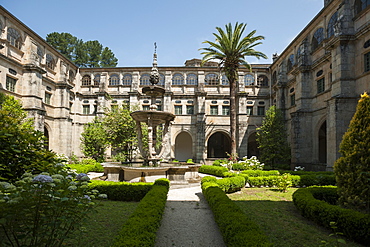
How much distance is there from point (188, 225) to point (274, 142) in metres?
19.1

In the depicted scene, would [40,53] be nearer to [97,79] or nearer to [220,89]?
[97,79]

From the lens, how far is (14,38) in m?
20.9

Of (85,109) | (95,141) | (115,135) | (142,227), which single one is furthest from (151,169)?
(85,109)

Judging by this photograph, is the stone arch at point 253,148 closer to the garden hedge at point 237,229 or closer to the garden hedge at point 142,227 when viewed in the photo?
the garden hedge at point 237,229

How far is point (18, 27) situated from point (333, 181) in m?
28.0

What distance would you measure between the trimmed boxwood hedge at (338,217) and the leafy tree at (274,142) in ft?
51.4

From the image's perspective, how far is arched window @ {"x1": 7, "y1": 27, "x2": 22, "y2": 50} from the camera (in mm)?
20352

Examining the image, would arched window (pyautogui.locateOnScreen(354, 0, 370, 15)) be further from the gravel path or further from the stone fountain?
the gravel path

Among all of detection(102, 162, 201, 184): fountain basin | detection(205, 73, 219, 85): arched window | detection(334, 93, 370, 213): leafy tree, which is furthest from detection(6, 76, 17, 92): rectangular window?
detection(334, 93, 370, 213): leafy tree

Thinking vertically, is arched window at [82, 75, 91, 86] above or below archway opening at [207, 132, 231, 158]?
above

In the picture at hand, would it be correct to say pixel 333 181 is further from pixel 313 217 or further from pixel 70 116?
pixel 70 116

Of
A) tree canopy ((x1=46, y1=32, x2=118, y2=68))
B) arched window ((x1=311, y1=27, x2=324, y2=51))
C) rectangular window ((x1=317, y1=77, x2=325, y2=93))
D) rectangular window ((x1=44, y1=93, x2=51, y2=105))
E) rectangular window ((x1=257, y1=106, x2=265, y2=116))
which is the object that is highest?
tree canopy ((x1=46, y1=32, x2=118, y2=68))

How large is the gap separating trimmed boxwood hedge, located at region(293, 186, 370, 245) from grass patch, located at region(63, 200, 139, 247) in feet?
18.9

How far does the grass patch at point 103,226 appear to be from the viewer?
204 inches
